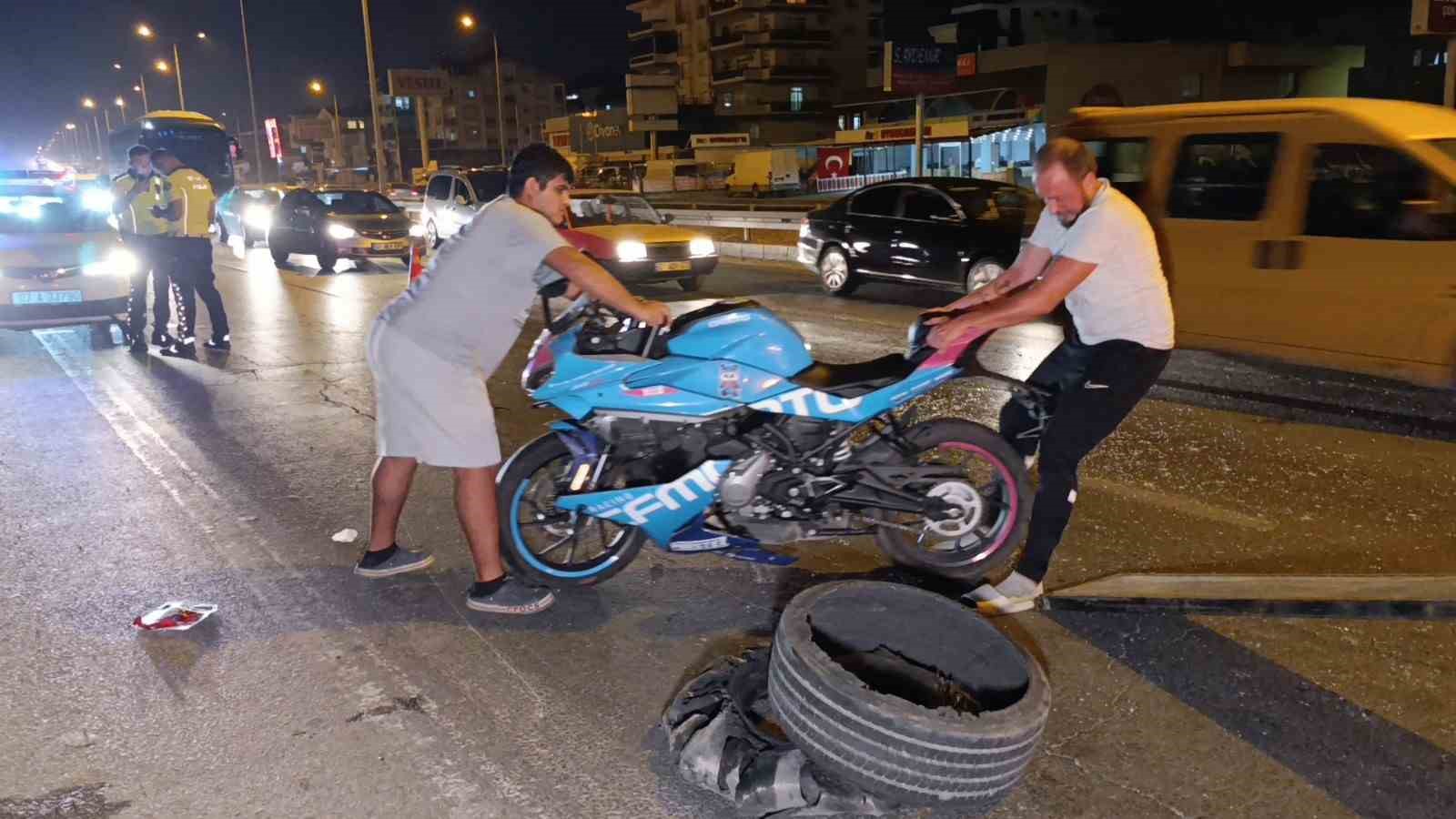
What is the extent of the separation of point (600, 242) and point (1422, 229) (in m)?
9.82

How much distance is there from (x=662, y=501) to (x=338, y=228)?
15676 mm

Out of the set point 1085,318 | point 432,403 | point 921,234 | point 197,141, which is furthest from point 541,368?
point 197,141

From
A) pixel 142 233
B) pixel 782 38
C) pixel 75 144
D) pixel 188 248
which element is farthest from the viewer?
pixel 75 144

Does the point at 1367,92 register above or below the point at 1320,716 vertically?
above

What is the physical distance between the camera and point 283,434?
7469 mm

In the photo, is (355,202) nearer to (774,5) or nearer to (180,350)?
(180,350)

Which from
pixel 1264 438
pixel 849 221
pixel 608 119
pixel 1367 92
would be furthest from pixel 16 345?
pixel 608 119

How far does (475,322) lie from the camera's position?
4.13 metres

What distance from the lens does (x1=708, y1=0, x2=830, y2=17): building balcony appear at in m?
78.4

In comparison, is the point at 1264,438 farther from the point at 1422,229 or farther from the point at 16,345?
the point at 16,345

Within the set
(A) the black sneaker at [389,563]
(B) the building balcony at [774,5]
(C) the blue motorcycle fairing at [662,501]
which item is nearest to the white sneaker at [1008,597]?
(C) the blue motorcycle fairing at [662,501]

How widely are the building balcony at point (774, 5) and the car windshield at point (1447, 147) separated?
76.2 m

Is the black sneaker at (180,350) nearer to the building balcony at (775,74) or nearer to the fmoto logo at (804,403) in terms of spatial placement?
the fmoto logo at (804,403)

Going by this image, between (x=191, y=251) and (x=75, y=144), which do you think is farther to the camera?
(x=75, y=144)
